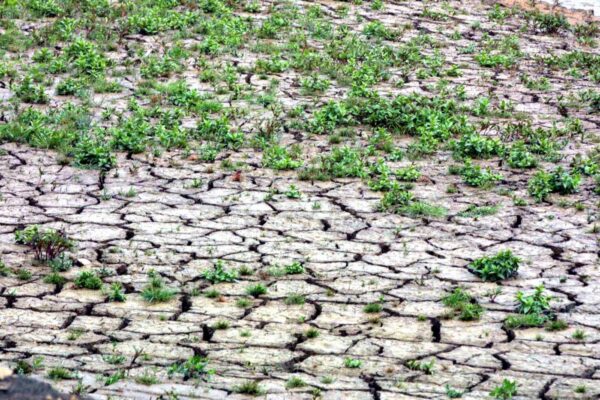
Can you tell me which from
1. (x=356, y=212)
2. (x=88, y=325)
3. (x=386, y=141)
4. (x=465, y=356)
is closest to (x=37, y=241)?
(x=88, y=325)

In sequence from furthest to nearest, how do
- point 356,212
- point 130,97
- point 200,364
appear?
point 130,97 < point 356,212 < point 200,364

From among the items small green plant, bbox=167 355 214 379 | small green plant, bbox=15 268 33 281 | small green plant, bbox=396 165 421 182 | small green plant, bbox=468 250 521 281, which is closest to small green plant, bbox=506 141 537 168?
small green plant, bbox=396 165 421 182

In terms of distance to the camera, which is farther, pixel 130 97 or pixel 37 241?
pixel 130 97

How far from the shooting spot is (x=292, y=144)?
33.4 ft

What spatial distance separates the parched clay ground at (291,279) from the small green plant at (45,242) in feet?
0.29

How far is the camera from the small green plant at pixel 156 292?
6.96 meters

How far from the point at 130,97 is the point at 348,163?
272cm

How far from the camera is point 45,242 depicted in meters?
7.54

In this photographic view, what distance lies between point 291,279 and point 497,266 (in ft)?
4.31

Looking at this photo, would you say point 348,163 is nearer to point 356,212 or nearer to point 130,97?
point 356,212

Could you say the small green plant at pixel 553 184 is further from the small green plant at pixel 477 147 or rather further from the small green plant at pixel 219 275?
the small green plant at pixel 219 275

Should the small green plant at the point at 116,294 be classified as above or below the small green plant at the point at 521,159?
below

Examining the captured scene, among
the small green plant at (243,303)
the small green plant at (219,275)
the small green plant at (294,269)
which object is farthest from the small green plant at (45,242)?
the small green plant at (294,269)

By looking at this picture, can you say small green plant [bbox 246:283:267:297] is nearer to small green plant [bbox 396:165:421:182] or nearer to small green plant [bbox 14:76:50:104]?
small green plant [bbox 396:165:421:182]
